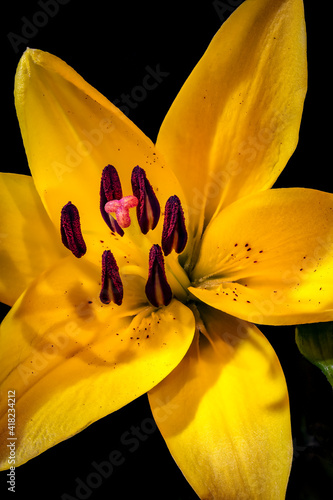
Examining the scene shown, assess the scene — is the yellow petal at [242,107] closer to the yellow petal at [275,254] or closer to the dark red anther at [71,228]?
the yellow petal at [275,254]

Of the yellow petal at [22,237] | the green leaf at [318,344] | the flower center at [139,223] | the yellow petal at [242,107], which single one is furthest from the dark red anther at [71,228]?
the green leaf at [318,344]

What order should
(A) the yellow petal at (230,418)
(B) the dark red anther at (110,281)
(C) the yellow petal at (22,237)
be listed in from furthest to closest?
(C) the yellow petal at (22,237)
(B) the dark red anther at (110,281)
(A) the yellow petal at (230,418)

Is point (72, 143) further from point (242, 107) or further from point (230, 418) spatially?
point (230, 418)

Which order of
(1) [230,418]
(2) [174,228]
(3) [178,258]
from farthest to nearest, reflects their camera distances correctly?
(3) [178,258] → (2) [174,228] → (1) [230,418]

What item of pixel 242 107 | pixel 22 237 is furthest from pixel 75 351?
pixel 242 107

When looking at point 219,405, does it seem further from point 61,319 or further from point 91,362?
point 61,319

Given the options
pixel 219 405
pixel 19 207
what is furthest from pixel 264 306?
pixel 19 207
